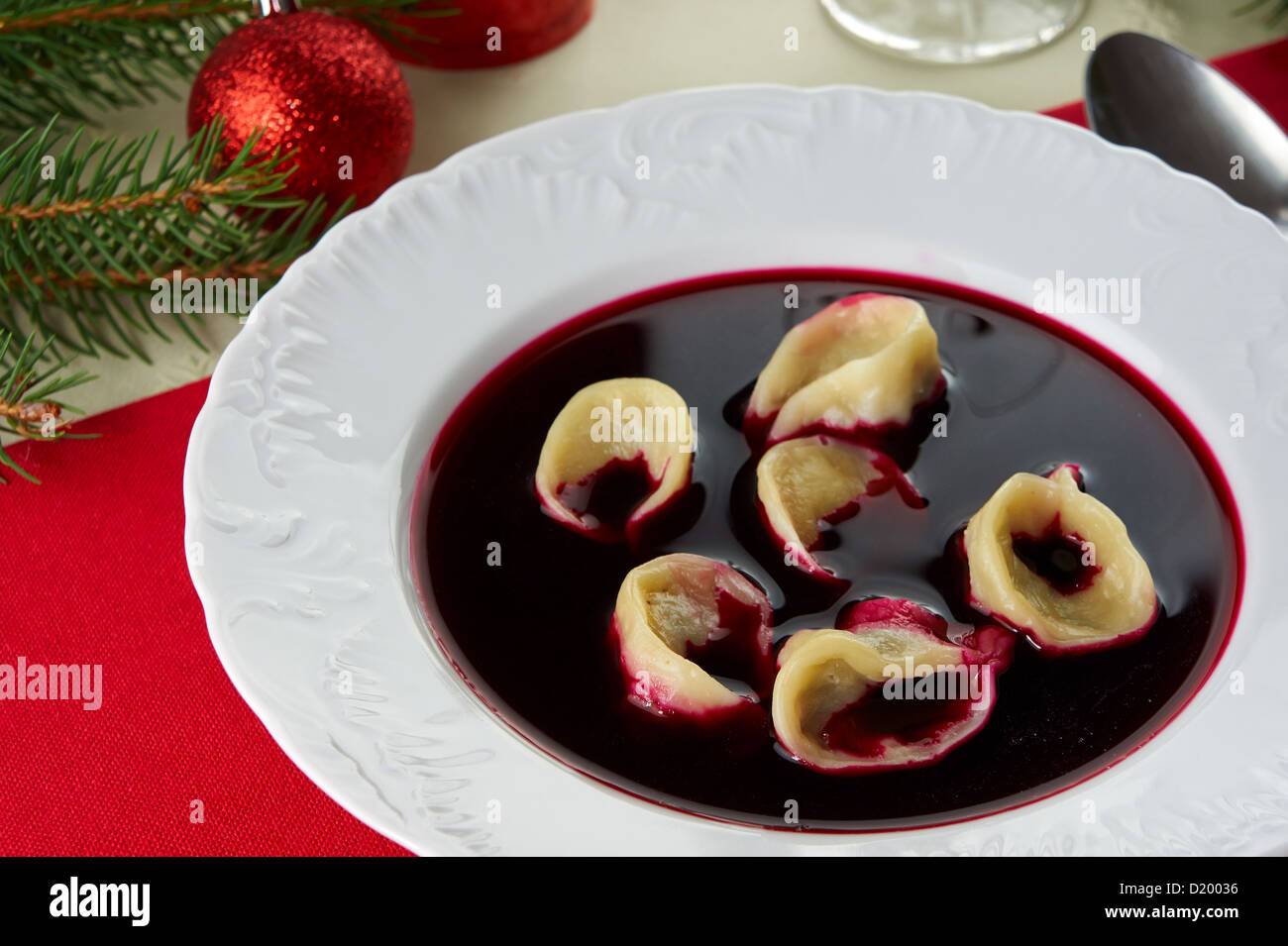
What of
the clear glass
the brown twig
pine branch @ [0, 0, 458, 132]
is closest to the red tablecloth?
the brown twig

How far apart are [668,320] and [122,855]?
68 cm

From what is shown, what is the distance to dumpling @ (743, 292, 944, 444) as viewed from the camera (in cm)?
116

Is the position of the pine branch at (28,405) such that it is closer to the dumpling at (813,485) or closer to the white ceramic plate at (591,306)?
the white ceramic plate at (591,306)

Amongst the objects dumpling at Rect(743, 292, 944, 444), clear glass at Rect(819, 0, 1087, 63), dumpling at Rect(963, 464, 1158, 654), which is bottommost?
dumpling at Rect(963, 464, 1158, 654)

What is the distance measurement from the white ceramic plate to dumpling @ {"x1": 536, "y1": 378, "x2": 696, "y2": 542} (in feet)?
0.40

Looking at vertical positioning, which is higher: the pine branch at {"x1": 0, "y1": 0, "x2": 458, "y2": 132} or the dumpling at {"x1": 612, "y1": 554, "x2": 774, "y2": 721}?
the pine branch at {"x1": 0, "y1": 0, "x2": 458, "y2": 132}

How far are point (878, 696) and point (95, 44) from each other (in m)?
1.17

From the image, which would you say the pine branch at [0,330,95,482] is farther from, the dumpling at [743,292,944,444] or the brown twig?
the dumpling at [743,292,944,444]

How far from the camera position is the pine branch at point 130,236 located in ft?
4.26

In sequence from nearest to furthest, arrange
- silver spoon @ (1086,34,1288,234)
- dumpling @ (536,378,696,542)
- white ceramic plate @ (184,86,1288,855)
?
white ceramic plate @ (184,86,1288,855) → dumpling @ (536,378,696,542) → silver spoon @ (1086,34,1288,234)

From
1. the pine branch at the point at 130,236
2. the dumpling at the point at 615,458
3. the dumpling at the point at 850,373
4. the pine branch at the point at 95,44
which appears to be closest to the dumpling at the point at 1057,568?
the dumpling at the point at 850,373

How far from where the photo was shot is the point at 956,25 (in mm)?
1737

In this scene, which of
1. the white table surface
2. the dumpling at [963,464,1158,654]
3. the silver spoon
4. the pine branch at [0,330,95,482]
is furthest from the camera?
the white table surface
